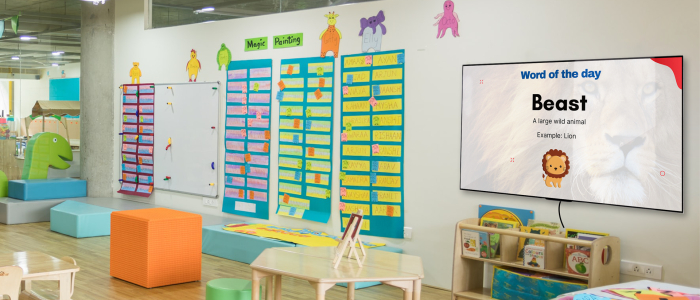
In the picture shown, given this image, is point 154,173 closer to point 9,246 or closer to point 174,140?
point 174,140

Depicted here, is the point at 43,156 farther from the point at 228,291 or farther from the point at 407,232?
Answer: the point at 228,291

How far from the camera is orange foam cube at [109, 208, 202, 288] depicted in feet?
17.6

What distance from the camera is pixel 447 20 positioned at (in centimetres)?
561

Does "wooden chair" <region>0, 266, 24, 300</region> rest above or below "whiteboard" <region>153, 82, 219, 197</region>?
below

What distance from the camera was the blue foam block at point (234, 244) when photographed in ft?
20.2

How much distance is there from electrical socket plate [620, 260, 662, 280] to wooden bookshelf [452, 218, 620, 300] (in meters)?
0.10

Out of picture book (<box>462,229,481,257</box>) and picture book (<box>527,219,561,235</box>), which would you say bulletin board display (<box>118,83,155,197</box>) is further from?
picture book (<box>527,219,561,235</box>)

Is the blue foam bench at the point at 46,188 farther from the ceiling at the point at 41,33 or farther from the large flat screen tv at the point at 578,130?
the large flat screen tv at the point at 578,130

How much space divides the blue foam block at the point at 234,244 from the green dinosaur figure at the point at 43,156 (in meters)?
3.88

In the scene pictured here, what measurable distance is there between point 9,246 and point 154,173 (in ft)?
7.21

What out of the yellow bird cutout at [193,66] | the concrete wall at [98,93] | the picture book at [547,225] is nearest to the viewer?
the picture book at [547,225]

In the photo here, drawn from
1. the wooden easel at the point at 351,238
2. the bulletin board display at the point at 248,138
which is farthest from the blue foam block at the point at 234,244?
the wooden easel at the point at 351,238

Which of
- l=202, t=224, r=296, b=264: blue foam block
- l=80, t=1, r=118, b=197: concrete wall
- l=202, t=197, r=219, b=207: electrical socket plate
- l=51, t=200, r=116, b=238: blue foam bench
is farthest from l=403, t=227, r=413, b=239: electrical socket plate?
l=80, t=1, r=118, b=197: concrete wall

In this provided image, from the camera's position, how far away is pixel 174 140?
27.6 feet
